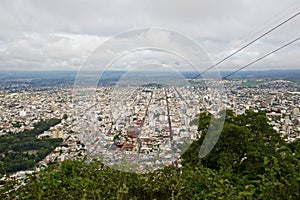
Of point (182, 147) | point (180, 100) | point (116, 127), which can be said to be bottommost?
point (182, 147)

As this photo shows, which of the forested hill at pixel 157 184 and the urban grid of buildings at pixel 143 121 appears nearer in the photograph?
the forested hill at pixel 157 184

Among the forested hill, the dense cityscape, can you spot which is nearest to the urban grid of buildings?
the dense cityscape

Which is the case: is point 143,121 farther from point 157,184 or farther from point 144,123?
point 157,184

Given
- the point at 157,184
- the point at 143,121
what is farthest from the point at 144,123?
the point at 157,184

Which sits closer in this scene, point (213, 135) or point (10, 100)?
point (213, 135)

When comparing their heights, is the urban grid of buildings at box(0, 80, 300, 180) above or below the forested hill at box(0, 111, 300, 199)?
above

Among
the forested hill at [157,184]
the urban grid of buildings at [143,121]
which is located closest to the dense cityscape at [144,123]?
the urban grid of buildings at [143,121]

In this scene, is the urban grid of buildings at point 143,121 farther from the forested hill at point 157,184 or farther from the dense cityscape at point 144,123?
the forested hill at point 157,184

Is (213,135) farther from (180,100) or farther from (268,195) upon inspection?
(268,195)

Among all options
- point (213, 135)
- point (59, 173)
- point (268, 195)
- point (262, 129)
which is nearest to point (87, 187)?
point (59, 173)

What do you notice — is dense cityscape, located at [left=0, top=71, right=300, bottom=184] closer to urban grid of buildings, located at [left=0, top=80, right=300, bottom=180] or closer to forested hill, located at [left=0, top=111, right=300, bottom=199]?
urban grid of buildings, located at [left=0, top=80, right=300, bottom=180]

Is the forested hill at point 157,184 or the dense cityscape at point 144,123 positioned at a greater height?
the dense cityscape at point 144,123
